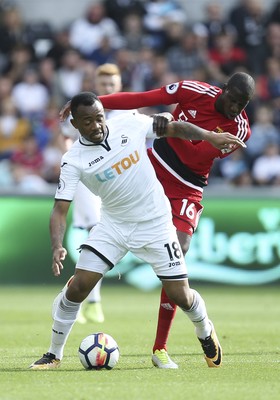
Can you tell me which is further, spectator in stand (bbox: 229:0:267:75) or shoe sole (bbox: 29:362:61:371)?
spectator in stand (bbox: 229:0:267:75)

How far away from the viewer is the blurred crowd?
18906mm

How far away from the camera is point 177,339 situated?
10.8 metres

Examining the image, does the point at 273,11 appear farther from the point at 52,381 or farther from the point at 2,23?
the point at 52,381

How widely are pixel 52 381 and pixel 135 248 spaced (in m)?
1.32

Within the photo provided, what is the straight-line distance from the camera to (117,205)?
27.1 ft

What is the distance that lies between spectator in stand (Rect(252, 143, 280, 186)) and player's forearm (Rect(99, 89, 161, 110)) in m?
9.09

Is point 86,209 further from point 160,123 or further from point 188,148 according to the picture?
point 160,123

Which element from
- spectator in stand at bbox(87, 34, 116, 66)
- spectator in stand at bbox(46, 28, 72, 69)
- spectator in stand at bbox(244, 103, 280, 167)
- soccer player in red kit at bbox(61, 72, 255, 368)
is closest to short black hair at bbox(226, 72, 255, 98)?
soccer player in red kit at bbox(61, 72, 255, 368)

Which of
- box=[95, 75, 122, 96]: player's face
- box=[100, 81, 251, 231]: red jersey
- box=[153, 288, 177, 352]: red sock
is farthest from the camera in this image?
box=[95, 75, 122, 96]: player's face

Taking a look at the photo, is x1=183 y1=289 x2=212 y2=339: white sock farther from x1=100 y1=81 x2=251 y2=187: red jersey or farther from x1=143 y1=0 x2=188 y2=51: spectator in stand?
x1=143 y1=0 x2=188 y2=51: spectator in stand

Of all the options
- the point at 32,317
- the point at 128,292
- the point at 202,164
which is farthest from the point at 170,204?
A: the point at 128,292

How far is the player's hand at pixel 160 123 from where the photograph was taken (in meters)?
8.08

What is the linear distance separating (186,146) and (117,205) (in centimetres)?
127

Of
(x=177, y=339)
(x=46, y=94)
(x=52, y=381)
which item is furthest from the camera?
(x=46, y=94)
